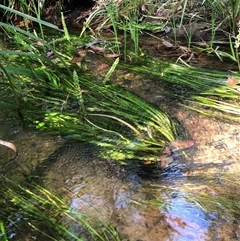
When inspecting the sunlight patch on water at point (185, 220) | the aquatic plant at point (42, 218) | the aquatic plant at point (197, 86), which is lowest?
the aquatic plant at point (197, 86)

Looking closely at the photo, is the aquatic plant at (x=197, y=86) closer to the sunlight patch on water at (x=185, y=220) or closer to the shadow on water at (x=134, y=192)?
the shadow on water at (x=134, y=192)

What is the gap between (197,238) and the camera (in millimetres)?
1234

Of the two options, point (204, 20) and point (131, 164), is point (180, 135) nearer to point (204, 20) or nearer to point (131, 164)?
point (131, 164)

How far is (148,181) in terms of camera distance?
1.51 m

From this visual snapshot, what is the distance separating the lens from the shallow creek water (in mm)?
1280

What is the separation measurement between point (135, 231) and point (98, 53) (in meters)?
1.68

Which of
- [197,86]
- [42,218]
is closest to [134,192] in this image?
[42,218]

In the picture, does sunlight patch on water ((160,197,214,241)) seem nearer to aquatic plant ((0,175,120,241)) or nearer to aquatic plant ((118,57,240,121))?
aquatic plant ((0,175,120,241))

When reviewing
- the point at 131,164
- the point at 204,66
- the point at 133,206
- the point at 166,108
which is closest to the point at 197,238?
the point at 133,206

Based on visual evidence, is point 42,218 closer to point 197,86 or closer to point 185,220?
point 185,220

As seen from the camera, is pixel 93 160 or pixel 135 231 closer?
pixel 135 231

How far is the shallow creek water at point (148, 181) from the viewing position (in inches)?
50.4

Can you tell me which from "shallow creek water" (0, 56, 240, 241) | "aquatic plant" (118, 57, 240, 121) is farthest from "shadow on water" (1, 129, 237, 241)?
"aquatic plant" (118, 57, 240, 121)

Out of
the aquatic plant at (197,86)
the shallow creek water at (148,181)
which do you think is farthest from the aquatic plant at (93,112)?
the aquatic plant at (197,86)
